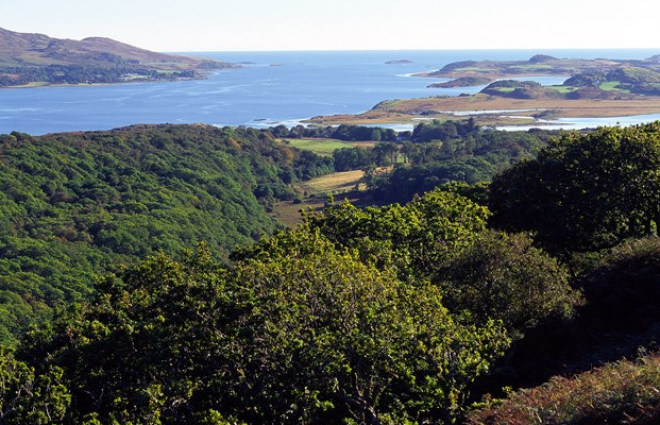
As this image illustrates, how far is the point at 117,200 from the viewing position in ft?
234

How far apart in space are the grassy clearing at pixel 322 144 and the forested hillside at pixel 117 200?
33.0 feet

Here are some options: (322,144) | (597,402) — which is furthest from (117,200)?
(597,402)

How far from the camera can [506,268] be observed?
18.6 m

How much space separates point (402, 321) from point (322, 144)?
369ft

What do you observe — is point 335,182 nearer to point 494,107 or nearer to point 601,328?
point 601,328

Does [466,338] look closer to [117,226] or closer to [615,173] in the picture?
[615,173]

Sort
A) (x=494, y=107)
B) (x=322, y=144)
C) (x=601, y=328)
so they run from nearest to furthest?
(x=601, y=328) < (x=322, y=144) < (x=494, y=107)

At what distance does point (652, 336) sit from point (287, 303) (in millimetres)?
8598

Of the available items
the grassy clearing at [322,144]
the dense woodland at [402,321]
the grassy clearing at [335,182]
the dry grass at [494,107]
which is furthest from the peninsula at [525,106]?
the dense woodland at [402,321]

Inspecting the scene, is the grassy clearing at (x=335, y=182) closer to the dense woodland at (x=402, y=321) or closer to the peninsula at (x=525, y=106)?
the peninsula at (x=525, y=106)

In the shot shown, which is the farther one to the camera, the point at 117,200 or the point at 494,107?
the point at 494,107

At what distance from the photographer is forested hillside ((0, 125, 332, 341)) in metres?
48.3

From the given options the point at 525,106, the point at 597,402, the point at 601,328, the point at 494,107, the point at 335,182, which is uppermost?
the point at 597,402

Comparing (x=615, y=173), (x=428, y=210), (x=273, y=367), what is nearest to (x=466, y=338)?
(x=273, y=367)
